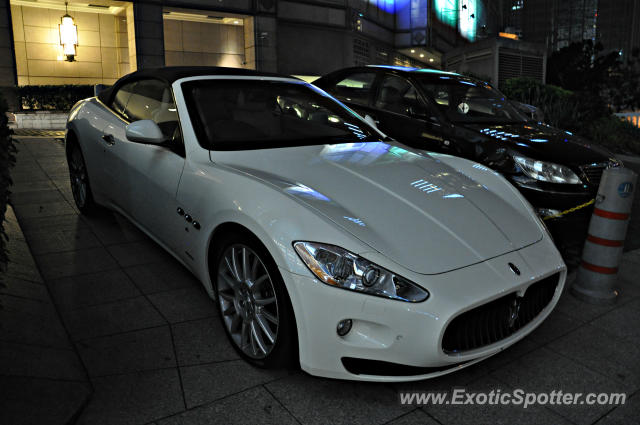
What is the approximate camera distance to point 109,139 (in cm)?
406

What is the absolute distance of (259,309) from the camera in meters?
2.54

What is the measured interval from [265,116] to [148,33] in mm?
14865

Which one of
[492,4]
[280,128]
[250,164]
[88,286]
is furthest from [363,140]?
[492,4]

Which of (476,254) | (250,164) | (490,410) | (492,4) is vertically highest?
(492,4)

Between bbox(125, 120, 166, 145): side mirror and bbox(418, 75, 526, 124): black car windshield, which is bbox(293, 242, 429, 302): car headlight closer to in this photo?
bbox(125, 120, 166, 145): side mirror

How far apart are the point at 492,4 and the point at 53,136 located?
4393 cm

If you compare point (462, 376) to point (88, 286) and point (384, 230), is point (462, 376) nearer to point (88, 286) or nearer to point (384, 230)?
point (384, 230)

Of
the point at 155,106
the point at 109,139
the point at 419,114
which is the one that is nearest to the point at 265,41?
the point at 419,114

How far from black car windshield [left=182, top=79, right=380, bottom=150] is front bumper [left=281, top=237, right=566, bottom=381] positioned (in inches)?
51.4

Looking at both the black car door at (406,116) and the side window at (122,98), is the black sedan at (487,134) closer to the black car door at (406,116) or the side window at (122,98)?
the black car door at (406,116)

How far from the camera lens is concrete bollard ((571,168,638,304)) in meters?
3.48

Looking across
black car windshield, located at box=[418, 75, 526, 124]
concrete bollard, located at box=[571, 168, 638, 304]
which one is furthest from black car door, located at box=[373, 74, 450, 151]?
concrete bollard, located at box=[571, 168, 638, 304]

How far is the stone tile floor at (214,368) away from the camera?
7.47 feet

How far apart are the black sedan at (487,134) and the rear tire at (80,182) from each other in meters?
3.19
